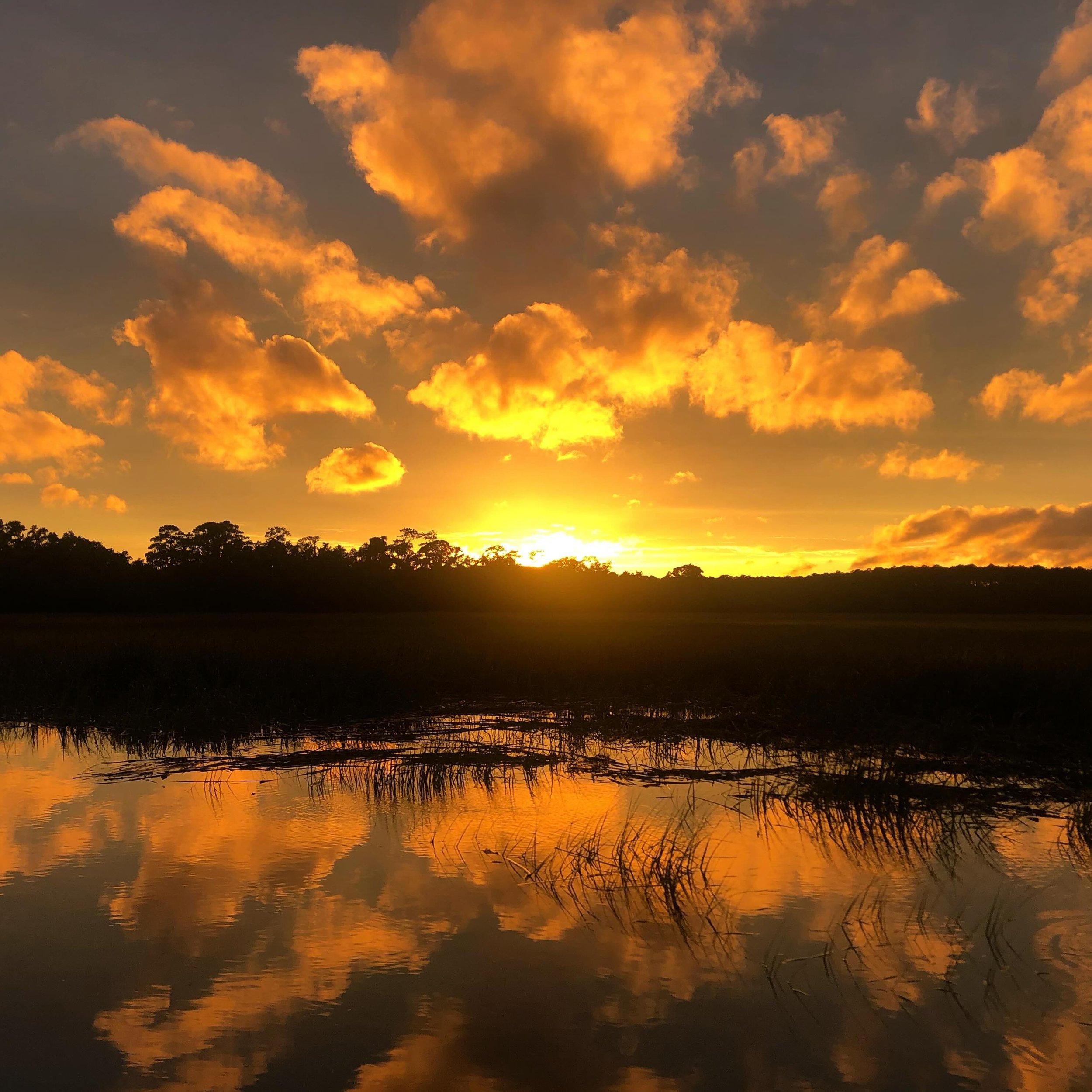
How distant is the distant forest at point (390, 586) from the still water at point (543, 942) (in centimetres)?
7013

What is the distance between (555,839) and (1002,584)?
90400mm

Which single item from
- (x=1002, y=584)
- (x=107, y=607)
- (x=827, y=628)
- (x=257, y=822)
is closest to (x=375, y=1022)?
(x=257, y=822)

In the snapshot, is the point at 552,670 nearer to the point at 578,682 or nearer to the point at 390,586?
the point at 578,682

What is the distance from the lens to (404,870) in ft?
24.5

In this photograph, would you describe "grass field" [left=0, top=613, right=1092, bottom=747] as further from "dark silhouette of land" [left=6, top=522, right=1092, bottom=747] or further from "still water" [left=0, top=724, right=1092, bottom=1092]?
"still water" [left=0, top=724, right=1092, bottom=1092]

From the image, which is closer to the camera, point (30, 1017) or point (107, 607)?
point (30, 1017)

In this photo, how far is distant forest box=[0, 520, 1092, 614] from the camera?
7300 cm

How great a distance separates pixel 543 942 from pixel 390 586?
263 ft

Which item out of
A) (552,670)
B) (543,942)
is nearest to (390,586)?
(552,670)

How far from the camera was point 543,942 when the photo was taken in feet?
19.6

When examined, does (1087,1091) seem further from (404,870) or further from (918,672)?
(918,672)

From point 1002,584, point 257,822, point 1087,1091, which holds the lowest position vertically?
point 1087,1091

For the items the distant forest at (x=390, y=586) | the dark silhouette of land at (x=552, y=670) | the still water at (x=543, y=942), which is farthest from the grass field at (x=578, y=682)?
the distant forest at (x=390, y=586)

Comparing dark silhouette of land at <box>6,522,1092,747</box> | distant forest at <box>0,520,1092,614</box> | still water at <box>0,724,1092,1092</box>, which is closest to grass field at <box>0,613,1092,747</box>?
dark silhouette of land at <box>6,522,1092,747</box>
